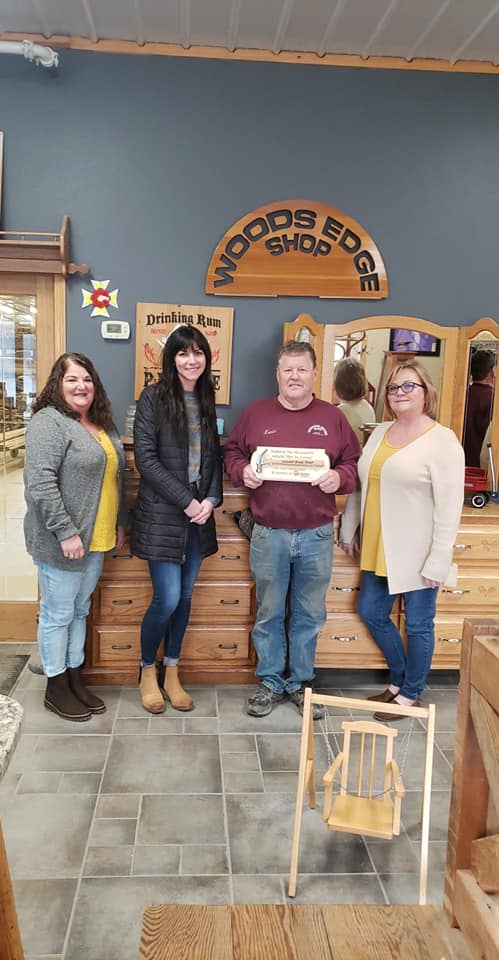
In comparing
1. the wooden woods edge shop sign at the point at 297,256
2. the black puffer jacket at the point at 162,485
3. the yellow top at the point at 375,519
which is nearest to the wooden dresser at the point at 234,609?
the yellow top at the point at 375,519

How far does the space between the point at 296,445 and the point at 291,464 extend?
10 cm

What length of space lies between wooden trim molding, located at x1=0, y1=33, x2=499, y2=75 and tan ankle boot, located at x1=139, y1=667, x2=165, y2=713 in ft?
10.2

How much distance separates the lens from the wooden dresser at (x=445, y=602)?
336 centimetres

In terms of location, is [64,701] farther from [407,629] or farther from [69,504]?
[407,629]

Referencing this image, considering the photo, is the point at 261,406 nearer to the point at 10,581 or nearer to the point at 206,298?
the point at 206,298

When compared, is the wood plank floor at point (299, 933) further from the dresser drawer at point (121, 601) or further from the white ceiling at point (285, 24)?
the white ceiling at point (285, 24)

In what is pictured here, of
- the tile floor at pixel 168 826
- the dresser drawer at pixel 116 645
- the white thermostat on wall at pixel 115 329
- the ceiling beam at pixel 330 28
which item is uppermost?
the ceiling beam at pixel 330 28

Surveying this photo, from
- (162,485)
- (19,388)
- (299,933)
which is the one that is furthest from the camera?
(19,388)

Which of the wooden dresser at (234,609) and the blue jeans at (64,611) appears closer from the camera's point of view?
the blue jeans at (64,611)

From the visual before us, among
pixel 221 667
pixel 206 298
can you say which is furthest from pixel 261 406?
pixel 221 667

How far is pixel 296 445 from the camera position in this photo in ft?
9.85

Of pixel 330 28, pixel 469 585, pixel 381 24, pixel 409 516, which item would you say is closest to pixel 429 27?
pixel 381 24

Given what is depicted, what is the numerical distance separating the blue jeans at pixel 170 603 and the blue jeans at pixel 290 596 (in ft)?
0.95

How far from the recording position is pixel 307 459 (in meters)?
2.95
